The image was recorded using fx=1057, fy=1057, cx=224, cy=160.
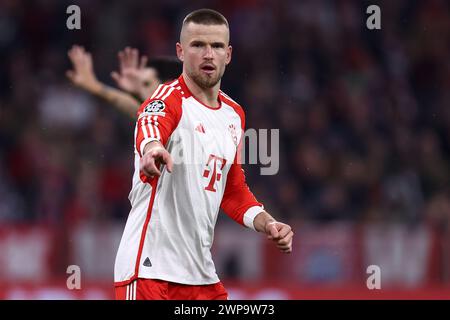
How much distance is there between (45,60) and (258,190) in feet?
12.4

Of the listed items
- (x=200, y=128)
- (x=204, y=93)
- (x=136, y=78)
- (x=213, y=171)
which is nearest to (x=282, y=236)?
(x=213, y=171)

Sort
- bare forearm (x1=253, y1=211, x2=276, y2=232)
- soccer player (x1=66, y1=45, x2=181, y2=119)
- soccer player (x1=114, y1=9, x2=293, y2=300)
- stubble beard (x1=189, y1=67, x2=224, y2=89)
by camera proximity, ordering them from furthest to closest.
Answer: soccer player (x1=66, y1=45, x2=181, y2=119) → bare forearm (x1=253, y1=211, x2=276, y2=232) → stubble beard (x1=189, y1=67, x2=224, y2=89) → soccer player (x1=114, y1=9, x2=293, y2=300)

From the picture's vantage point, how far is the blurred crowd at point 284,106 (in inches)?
484

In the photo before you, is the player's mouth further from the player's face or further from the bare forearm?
the bare forearm

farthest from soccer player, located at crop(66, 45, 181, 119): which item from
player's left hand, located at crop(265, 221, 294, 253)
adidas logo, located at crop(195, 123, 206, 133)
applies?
player's left hand, located at crop(265, 221, 294, 253)

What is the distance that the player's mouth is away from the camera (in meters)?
5.65

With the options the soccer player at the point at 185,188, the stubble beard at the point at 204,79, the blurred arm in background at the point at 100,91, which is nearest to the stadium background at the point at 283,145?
the blurred arm in background at the point at 100,91

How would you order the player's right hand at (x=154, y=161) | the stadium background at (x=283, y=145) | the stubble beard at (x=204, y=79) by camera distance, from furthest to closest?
the stadium background at (x=283, y=145) → the stubble beard at (x=204, y=79) → the player's right hand at (x=154, y=161)

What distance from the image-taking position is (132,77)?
8.05 metres

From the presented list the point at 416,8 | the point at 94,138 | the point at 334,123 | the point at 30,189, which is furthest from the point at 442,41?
the point at 30,189

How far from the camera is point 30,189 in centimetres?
1231

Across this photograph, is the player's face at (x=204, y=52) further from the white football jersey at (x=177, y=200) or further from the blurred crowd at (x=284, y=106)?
the blurred crowd at (x=284, y=106)

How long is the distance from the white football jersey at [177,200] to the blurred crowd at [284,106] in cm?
593

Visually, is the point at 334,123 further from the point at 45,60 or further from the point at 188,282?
the point at 188,282
